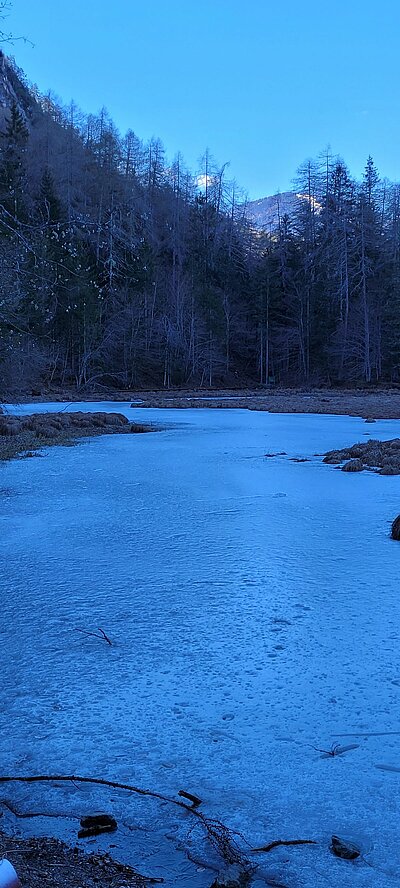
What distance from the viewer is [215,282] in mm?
62500

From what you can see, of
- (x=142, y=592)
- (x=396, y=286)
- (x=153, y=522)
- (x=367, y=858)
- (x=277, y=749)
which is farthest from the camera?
(x=396, y=286)

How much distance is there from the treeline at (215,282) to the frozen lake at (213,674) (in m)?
33.2

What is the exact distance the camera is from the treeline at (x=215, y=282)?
46438 millimetres

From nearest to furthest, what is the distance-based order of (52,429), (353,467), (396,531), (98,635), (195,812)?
(195,812), (98,635), (396,531), (353,467), (52,429)

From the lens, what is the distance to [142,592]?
3.89m

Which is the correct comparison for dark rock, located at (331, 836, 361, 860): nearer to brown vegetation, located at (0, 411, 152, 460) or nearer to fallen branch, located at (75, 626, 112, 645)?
fallen branch, located at (75, 626, 112, 645)

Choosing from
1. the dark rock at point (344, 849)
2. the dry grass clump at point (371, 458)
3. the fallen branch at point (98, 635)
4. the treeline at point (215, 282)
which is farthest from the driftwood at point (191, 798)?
the treeline at point (215, 282)

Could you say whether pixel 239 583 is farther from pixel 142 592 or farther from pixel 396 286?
pixel 396 286

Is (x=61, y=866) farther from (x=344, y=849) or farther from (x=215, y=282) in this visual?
(x=215, y=282)

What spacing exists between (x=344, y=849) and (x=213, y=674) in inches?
45.1

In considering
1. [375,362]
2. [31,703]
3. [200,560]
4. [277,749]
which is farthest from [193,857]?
[375,362]

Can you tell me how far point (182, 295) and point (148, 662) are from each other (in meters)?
52.7

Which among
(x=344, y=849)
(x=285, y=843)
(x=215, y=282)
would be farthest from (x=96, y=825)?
(x=215, y=282)

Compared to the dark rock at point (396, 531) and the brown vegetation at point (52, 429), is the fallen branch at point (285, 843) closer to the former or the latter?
the dark rock at point (396, 531)
